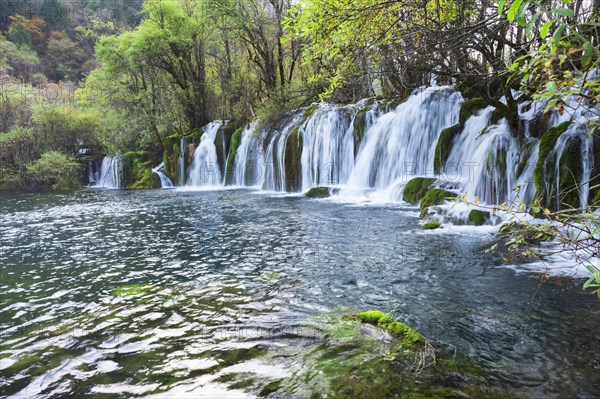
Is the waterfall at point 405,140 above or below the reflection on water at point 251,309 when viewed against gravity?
above

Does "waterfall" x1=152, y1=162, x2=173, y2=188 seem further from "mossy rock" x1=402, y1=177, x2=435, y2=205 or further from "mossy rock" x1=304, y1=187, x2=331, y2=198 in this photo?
"mossy rock" x1=402, y1=177, x2=435, y2=205

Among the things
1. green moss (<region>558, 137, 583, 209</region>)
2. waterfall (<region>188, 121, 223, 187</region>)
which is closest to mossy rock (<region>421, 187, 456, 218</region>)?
green moss (<region>558, 137, 583, 209</region>)

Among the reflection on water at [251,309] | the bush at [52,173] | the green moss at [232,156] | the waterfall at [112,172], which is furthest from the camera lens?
the waterfall at [112,172]

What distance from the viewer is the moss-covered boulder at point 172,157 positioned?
3141 cm

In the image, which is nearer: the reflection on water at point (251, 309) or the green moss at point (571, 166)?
the reflection on water at point (251, 309)

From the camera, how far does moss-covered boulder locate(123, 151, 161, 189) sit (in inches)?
1241

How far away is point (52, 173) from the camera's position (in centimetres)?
3133

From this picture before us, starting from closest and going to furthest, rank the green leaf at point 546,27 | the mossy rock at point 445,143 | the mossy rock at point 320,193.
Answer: the green leaf at point 546,27, the mossy rock at point 445,143, the mossy rock at point 320,193

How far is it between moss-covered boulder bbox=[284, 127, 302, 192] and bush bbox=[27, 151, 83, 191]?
20742mm

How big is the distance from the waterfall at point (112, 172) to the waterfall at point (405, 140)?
78.7ft

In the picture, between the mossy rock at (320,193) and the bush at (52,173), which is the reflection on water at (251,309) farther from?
the bush at (52,173)

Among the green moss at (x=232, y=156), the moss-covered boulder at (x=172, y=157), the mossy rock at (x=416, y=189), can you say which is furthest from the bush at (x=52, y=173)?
the mossy rock at (x=416, y=189)

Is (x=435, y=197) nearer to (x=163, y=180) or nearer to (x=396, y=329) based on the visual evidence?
(x=396, y=329)

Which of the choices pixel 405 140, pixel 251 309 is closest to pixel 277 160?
pixel 405 140
